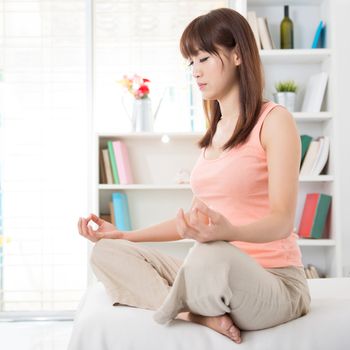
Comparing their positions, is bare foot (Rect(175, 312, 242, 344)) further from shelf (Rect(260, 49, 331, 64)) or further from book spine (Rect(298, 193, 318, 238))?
shelf (Rect(260, 49, 331, 64))

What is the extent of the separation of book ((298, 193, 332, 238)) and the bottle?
33.2 inches

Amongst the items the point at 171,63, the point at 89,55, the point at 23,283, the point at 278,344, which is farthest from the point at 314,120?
the point at 278,344

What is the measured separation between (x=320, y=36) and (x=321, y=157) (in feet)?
2.26

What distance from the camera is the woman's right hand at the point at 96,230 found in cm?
177

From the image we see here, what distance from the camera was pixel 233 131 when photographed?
185 centimetres

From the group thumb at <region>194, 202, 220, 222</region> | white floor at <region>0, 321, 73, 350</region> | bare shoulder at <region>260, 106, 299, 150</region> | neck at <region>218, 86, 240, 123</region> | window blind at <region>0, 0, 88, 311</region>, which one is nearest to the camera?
thumb at <region>194, 202, 220, 222</region>

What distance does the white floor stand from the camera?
3.03 metres

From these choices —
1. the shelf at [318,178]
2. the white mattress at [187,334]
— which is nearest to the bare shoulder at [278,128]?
the white mattress at [187,334]

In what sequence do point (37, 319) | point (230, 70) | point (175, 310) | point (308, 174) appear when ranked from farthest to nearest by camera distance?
point (37, 319) → point (308, 174) → point (230, 70) → point (175, 310)

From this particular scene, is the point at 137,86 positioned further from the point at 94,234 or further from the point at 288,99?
the point at 94,234

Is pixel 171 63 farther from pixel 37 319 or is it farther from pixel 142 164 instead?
pixel 37 319

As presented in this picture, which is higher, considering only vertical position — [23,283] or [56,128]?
[56,128]

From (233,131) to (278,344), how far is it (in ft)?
2.02

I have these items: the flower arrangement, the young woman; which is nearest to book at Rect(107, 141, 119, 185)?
the flower arrangement
